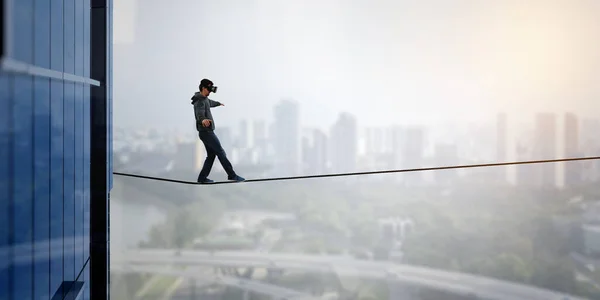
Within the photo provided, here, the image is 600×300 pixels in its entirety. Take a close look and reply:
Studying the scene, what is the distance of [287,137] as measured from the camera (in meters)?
33.6

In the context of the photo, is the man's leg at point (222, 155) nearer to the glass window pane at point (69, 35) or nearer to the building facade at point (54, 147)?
the building facade at point (54, 147)

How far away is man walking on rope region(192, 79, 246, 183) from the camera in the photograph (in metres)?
7.77

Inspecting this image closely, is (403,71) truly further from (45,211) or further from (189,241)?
(45,211)

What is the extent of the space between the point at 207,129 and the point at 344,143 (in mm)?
27626

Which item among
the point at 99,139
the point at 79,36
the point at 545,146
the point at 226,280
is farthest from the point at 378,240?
the point at 79,36

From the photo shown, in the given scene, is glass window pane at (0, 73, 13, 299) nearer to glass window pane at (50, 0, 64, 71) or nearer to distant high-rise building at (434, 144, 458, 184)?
glass window pane at (50, 0, 64, 71)

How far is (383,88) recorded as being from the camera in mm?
36406

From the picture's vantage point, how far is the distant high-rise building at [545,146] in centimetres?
3403

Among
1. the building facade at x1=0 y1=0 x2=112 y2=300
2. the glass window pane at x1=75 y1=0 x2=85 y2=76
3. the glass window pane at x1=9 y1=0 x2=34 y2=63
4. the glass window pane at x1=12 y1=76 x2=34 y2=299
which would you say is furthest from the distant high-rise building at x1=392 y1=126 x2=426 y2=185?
the glass window pane at x1=9 y1=0 x2=34 y2=63

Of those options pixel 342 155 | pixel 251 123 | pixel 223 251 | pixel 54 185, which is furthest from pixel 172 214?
pixel 54 185

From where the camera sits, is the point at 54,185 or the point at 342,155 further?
the point at 342,155

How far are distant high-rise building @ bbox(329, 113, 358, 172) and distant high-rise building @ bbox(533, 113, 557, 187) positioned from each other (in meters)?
10.8

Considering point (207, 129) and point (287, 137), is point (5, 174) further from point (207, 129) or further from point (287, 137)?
point (287, 137)

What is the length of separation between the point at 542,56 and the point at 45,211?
35186mm
